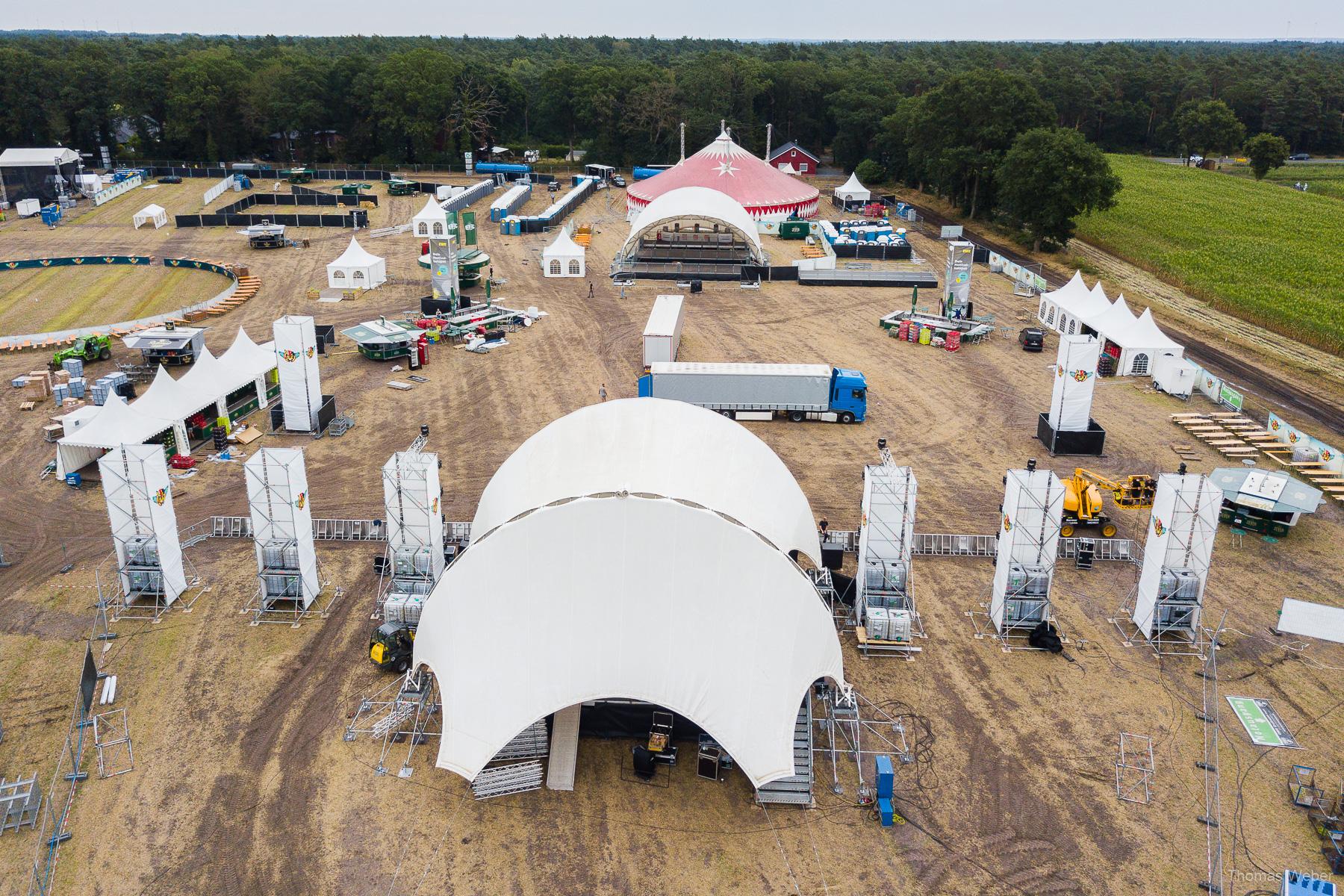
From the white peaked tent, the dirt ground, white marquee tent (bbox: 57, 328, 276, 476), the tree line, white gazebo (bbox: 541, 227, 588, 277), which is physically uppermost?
the tree line

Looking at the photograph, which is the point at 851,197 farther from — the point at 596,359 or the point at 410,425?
the point at 410,425

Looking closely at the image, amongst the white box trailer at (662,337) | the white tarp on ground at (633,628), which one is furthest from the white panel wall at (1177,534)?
the white box trailer at (662,337)

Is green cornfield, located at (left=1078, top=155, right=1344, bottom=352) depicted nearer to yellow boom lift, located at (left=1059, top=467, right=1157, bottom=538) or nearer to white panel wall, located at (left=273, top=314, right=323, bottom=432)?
yellow boom lift, located at (left=1059, top=467, right=1157, bottom=538)

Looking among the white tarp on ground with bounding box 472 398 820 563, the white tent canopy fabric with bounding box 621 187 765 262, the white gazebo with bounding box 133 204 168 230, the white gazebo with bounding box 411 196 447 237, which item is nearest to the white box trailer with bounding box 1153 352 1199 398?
the white tarp on ground with bounding box 472 398 820 563

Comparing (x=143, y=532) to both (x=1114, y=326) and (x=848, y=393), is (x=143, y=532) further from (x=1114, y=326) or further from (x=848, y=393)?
(x=1114, y=326)

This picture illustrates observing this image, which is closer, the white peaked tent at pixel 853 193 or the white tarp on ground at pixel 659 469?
the white tarp on ground at pixel 659 469

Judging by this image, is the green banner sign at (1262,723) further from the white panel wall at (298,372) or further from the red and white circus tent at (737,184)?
the red and white circus tent at (737,184)
